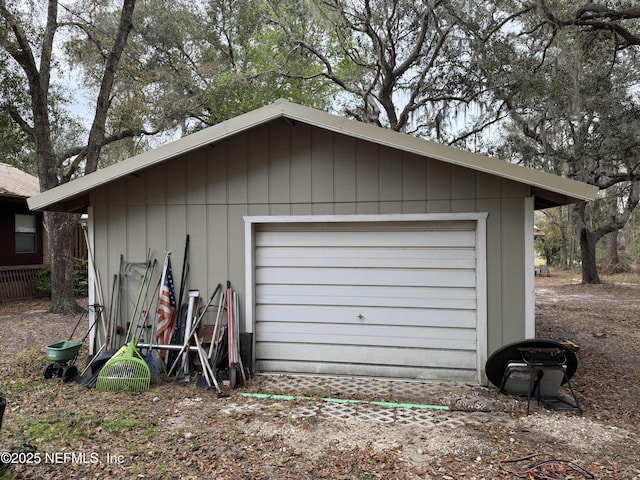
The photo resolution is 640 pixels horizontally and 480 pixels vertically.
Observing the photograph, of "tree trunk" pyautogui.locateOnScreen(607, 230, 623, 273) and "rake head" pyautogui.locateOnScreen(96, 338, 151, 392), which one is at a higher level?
"tree trunk" pyautogui.locateOnScreen(607, 230, 623, 273)

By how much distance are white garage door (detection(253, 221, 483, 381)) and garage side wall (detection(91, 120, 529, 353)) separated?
0.26 meters

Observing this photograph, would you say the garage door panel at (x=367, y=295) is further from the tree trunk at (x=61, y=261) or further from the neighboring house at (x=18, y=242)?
the neighboring house at (x=18, y=242)

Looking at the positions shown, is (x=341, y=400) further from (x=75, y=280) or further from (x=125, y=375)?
(x=75, y=280)

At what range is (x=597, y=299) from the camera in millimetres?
11867

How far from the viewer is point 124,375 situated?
4.35m

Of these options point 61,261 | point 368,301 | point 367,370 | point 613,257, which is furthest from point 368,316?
point 613,257

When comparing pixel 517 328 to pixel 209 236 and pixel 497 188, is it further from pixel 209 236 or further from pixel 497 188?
pixel 209 236

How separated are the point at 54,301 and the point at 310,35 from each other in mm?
10727

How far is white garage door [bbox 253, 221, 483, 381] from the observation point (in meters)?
4.66

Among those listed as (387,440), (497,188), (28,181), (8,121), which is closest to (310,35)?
(8,121)

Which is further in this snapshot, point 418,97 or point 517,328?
point 418,97

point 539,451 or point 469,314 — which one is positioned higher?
point 469,314

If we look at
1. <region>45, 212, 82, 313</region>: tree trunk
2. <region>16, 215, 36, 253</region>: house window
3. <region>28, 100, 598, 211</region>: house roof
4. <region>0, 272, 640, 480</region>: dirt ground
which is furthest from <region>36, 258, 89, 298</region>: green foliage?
<region>28, 100, 598, 211</region>: house roof

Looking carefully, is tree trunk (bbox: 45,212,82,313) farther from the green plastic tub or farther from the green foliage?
the green plastic tub
